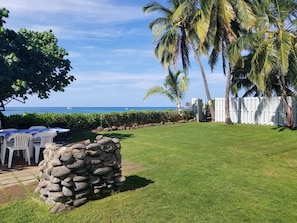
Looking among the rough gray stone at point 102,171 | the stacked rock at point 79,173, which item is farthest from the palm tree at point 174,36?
the rough gray stone at point 102,171

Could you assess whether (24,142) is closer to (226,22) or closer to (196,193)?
(196,193)

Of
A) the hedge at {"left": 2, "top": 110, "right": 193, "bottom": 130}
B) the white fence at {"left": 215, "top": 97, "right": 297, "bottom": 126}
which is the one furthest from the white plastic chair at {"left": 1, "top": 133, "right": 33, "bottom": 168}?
the white fence at {"left": 215, "top": 97, "right": 297, "bottom": 126}

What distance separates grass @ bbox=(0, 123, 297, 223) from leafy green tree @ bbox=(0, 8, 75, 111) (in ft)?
14.3

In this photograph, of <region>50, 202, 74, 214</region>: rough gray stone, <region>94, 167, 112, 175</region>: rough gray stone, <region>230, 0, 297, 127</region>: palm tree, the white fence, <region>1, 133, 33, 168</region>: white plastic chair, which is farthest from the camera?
the white fence

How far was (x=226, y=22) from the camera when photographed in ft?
42.3

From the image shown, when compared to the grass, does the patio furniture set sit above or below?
above

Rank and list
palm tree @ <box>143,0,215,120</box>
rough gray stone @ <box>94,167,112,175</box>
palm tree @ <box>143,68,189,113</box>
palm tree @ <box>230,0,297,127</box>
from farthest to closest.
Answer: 1. palm tree @ <box>143,68,189,113</box>
2. palm tree @ <box>143,0,215,120</box>
3. palm tree @ <box>230,0,297,127</box>
4. rough gray stone @ <box>94,167,112,175</box>

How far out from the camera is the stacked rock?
3.86 m

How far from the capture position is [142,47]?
19.4 metres

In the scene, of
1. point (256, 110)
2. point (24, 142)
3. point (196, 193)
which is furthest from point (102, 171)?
point (256, 110)

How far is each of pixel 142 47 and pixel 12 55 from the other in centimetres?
1236

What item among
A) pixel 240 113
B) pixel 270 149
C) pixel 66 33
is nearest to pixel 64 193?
pixel 270 149

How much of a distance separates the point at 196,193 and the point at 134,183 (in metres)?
1.20

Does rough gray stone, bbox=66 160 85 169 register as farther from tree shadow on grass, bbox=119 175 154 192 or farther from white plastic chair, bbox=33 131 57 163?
white plastic chair, bbox=33 131 57 163
